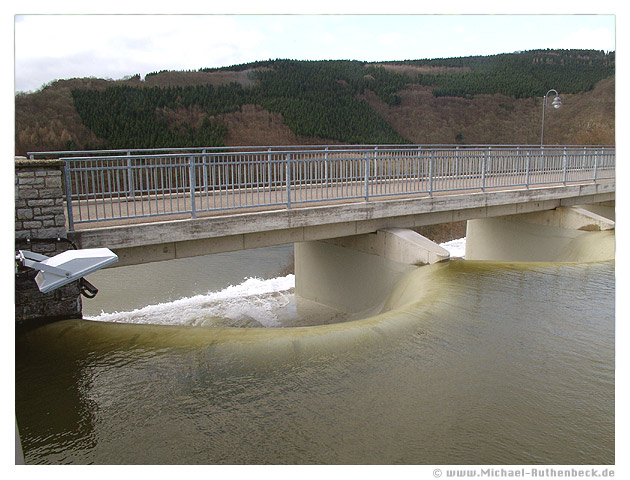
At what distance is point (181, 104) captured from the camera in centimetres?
5059

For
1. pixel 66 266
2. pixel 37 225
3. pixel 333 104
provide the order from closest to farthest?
pixel 66 266 < pixel 37 225 < pixel 333 104

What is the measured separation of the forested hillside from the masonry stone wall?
36215 mm

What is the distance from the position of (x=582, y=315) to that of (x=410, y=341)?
10.2 feet

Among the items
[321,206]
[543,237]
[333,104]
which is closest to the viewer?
[321,206]

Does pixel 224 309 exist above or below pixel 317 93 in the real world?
→ below

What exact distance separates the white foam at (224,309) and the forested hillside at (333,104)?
2996 cm

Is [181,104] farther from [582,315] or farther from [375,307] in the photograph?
[582,315]

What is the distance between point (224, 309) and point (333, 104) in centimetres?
4459

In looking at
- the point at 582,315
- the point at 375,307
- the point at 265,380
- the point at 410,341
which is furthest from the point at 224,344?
the point at 375,307

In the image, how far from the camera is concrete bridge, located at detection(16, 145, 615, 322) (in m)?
9.16

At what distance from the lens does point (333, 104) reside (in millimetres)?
56469

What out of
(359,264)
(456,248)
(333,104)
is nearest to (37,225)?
(359,264)

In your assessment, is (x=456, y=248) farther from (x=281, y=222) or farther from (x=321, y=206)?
(x=281, y=222)

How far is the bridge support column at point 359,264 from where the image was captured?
12.1 meters
